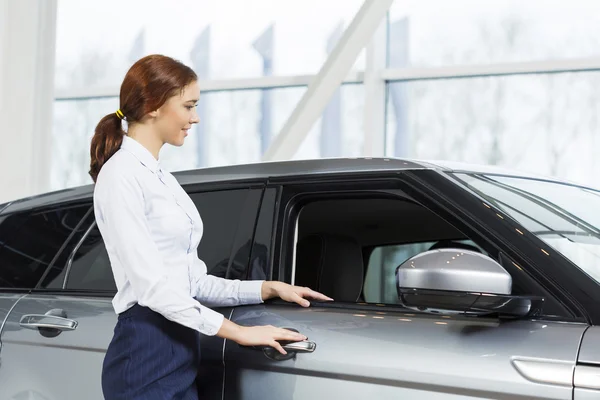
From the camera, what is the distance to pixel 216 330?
2.49 m

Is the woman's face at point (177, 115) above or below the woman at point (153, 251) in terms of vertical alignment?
above

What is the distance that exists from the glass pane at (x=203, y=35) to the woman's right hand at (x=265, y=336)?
7409mm

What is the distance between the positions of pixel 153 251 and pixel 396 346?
2.27ft

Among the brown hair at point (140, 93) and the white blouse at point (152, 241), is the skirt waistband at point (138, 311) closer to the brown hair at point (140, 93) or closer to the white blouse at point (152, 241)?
the white blouse at point (152, 241)

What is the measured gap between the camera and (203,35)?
35.6 feet

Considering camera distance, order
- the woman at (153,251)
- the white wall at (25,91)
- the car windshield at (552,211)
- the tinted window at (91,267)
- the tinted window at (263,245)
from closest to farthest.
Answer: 1. the car windshield at (552,211)
2. the woman at (153,251)
3. the tinted window at (263,245)
4. the tinted window at (91,267)
5. the white wall at (25,91)

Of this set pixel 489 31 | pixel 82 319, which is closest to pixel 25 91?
pixel 489 31

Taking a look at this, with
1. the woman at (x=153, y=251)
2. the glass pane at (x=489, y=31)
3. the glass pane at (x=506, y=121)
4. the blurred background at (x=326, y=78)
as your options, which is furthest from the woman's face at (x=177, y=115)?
the glass pane at (x=489, y=31)

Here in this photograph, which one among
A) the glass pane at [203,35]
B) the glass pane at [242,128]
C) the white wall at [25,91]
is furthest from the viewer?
the glass pane at [203,35]

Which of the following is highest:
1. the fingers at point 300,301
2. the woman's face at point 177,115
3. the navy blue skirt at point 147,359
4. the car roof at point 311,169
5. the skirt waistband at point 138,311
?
the woman's face at point 177,115

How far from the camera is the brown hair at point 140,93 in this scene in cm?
261

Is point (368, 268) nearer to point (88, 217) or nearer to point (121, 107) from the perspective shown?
point (88, 217)

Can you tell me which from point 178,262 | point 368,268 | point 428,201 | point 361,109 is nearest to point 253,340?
point 178,262

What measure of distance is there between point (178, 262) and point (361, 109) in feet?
24.1
